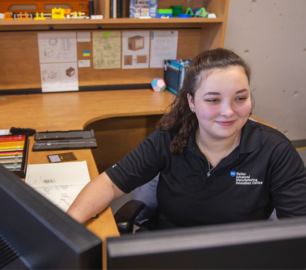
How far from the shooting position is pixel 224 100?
3.50ft

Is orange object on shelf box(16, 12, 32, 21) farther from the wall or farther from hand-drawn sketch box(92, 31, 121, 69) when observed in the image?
the wall

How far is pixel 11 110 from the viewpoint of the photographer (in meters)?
2.04

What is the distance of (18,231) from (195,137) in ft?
2.67

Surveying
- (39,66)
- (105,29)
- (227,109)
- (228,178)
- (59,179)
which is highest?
(105,29)

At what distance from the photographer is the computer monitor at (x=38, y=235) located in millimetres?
406

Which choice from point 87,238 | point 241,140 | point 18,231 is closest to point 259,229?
point 87,238

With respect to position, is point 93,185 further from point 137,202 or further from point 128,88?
point 128,88

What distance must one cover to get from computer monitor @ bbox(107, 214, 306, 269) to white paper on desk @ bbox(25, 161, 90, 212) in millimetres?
798

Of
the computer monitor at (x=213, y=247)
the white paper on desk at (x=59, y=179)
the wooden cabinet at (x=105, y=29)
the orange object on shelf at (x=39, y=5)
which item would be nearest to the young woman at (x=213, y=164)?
the white paper on desk at (x=59, y=179)

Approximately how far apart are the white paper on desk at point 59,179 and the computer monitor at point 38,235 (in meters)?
0.52

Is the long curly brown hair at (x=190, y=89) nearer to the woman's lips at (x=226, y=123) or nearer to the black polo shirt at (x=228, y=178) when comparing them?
the black polo shirt at (x=228, y=178)

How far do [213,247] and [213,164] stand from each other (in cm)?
82

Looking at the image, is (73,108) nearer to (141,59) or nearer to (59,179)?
(141,59)

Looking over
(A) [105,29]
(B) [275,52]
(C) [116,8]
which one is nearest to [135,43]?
(A) [105,29]
